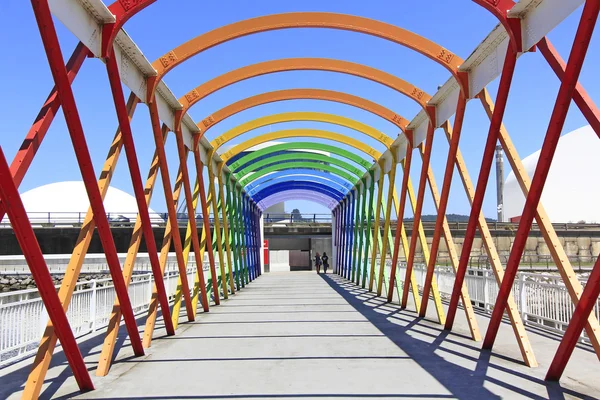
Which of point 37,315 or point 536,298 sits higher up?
point 37,315

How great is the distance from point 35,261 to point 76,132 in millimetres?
1421

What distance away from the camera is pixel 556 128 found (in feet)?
18.5

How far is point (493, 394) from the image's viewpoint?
5477mm

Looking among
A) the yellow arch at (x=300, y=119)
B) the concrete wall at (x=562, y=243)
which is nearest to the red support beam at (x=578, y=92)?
the yellow arch at (x=300, y=119)

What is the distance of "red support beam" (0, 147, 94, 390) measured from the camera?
4.19m

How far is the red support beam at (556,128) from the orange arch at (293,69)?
4.67m

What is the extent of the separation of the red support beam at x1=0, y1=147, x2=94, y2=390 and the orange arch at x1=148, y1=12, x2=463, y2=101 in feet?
13.5

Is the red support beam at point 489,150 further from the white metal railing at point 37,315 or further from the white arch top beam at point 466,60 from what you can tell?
the white metal railing at point 37,315

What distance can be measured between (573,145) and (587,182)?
584cm

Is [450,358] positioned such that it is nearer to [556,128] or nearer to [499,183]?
[556,128]

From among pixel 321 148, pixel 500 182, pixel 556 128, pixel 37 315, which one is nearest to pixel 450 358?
pixel 556 128

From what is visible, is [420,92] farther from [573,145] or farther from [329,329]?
[573,145]

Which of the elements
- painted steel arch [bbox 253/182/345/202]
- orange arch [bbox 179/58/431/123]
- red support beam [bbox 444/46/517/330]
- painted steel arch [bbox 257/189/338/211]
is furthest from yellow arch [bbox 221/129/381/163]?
painted steel arch [bbox 257/189/338/211]

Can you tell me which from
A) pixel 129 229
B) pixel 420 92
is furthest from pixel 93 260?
pixel 420 92
